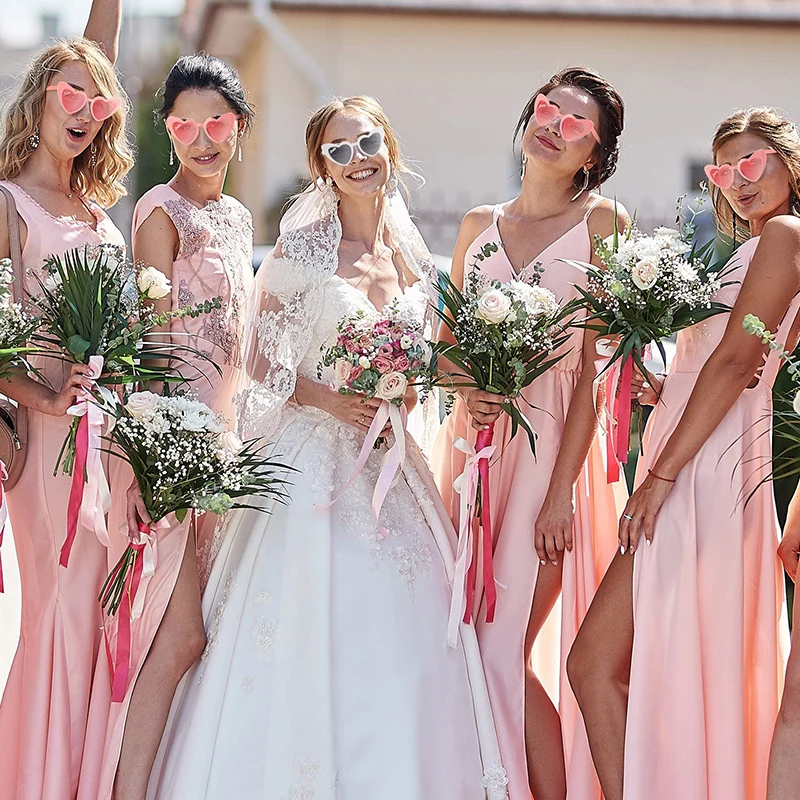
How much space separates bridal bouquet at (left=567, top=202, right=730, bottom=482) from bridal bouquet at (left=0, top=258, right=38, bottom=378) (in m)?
1.94

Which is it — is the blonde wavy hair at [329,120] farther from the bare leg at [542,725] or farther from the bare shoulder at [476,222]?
the bare leg at [542,725]

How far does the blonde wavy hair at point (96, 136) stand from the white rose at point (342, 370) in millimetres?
1273

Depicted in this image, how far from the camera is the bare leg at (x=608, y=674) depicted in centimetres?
447

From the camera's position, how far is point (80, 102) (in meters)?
4.79

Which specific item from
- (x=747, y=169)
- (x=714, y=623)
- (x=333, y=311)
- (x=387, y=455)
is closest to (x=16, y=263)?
(x=333, y=311)

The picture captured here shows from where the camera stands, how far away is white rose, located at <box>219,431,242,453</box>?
4410 millimetres

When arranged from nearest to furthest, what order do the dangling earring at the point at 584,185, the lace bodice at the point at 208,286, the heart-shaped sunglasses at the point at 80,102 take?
1. the heart-shaped sunglasses at the point at 80,102
2. the lace bodice at the point at 208,286
3. the dangling earring at the point at 584,185

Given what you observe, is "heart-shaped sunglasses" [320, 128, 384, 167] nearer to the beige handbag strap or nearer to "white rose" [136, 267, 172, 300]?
"white rose" [136, 267, 172, 300]

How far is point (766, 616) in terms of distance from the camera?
14.5 feet

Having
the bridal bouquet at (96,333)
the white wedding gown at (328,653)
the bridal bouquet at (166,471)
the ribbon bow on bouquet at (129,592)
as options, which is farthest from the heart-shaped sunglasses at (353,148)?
the ribbon bow on bouquet at (129,592)

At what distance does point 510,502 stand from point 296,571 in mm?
914

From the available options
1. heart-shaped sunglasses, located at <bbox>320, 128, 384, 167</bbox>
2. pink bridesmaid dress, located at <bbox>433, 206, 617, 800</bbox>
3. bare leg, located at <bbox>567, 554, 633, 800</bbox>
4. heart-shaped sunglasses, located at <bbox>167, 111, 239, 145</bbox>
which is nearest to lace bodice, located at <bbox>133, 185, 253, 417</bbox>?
heart-shaped sunglasses, located at <bbox>167, 111, 239, 145</bbox>

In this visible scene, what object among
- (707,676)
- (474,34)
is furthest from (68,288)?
(474,34)

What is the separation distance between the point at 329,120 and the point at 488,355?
119 cm
